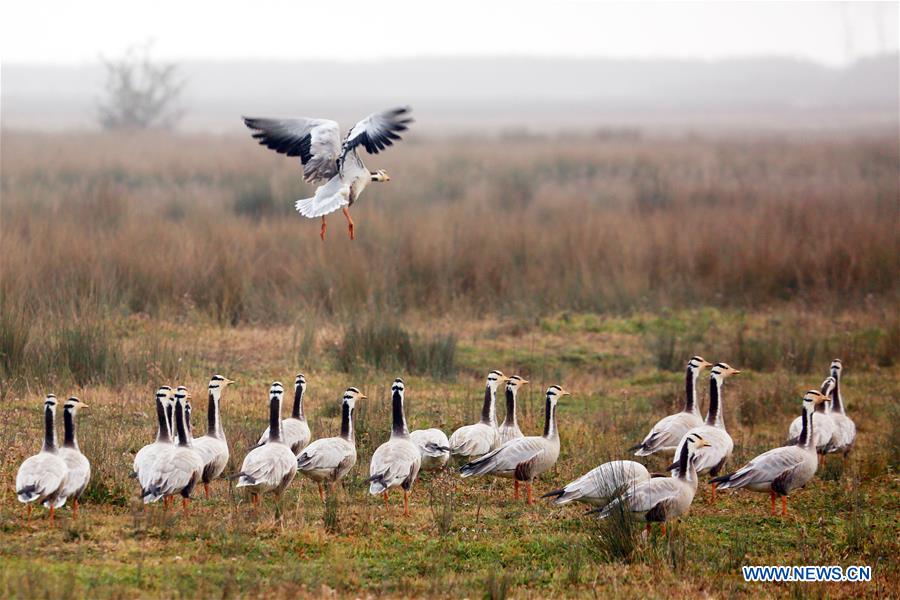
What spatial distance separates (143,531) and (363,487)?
84.4 inches

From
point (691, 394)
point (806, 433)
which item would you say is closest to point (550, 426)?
point (691, 394)

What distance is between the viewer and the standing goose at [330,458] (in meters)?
9.12

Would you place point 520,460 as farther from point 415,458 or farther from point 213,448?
point 213,448

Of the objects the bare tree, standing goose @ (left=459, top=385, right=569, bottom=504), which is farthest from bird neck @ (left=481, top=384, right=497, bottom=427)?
the bare tree

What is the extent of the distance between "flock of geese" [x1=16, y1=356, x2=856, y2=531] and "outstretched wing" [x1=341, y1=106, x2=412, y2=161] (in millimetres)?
2083

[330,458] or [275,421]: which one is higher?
[275,421]

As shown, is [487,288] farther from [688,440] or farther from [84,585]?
[84,585]

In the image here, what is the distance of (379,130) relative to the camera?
9.95 m

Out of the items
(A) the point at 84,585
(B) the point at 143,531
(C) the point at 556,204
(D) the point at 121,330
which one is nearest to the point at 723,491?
(B) the point at 143,531

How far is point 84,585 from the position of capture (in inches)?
270

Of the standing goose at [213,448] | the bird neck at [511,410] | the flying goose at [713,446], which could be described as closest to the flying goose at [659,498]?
the flying goose at [713,446]

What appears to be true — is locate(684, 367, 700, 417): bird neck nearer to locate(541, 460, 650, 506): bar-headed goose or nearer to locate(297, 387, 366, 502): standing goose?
locate(541, 460, 650, 506): bar-headed goose

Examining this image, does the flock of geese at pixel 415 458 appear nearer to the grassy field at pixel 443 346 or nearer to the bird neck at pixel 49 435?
the bird neck at pixel 49 435

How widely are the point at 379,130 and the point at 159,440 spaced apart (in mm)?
3204
